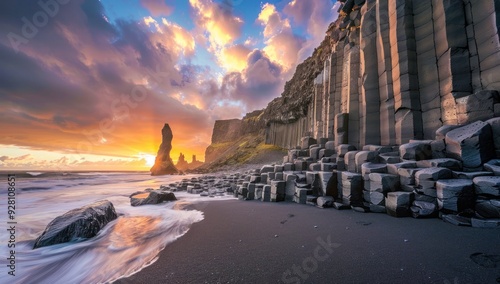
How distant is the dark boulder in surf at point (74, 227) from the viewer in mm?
4922

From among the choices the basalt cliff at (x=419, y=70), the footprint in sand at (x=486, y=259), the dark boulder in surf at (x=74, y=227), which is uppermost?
the basalt cliff at (x=419, y=70)

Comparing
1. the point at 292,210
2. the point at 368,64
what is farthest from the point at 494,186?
the point at 368,64

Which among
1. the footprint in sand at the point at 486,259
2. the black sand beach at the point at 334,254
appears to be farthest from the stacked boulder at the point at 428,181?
the footprint in sand at the point at 486,259

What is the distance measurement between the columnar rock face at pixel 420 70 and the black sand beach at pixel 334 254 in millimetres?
4952

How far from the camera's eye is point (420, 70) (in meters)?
8.62

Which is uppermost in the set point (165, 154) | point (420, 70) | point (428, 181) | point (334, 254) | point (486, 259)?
point (165, 154)

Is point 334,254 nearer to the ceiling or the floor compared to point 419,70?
nearer to the floor

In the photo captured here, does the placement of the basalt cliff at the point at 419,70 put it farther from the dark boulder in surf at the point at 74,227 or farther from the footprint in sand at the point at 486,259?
the dark boulder in surf at the point at 74,227

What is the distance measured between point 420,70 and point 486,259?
8553mm

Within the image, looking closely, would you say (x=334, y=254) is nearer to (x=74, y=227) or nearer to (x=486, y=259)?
(x=486, y=259)

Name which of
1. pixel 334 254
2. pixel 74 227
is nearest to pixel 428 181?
pixel 334 254

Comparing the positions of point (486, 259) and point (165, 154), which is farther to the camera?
point (165, 154)

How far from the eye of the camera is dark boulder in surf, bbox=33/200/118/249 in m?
4.92

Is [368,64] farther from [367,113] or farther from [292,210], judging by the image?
[292,210]
